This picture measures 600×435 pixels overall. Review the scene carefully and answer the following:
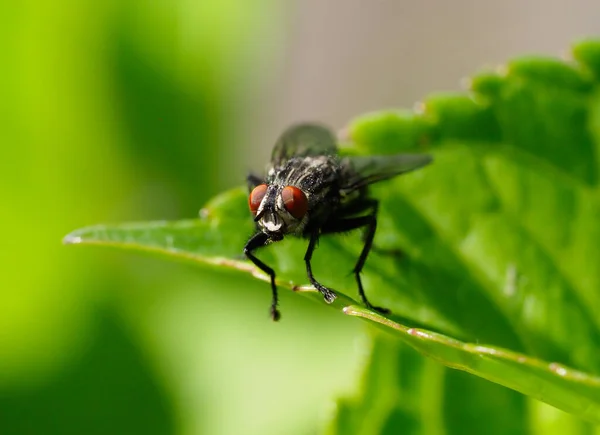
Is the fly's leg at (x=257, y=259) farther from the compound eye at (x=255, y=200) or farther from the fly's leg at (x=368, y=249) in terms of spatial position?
the fly's leg at (x=368, y=249)

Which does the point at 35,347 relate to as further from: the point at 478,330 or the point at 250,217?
the point at 478,330

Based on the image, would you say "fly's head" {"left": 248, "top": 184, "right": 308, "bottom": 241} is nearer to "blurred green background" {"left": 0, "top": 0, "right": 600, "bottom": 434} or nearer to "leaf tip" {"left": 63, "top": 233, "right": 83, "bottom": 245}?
"leaf tip" {"left": 63, "top": 233, "right": 83, "bottom": 245}

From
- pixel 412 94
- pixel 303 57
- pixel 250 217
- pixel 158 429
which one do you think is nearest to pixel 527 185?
pixel 250 217

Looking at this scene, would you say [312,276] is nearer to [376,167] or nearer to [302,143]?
[376,167]

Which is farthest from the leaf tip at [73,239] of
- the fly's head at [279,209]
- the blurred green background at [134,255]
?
the blurred green background at [134,255]

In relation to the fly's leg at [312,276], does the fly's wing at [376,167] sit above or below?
above
